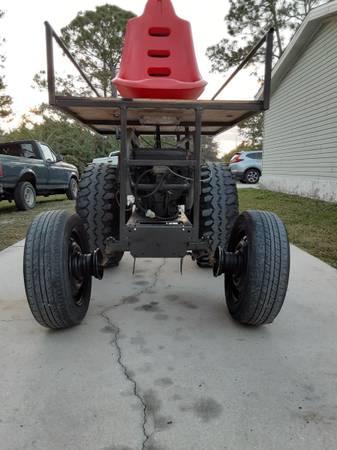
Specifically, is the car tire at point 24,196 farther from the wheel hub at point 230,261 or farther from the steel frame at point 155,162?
the wheel hub at point 230,261

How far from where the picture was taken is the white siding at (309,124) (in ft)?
31.5

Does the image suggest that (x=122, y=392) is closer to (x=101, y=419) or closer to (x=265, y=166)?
(x=101, y=419)

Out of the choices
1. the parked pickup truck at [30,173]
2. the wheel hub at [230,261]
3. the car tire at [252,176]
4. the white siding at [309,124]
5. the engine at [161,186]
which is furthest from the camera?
the car tire at [252,176]

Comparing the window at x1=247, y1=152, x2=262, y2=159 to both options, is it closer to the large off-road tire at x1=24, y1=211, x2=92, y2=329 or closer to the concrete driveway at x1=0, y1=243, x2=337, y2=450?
the concrete driveway at x1=0, y1=243, x2=337, y2=450

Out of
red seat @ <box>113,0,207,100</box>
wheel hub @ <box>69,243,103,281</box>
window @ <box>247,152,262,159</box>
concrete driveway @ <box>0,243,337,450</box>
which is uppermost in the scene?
red seat @ <box>113,0,207,100</box>

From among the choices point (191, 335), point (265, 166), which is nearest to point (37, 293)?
point (191, 335)

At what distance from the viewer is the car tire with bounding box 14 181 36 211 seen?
30.7 feet

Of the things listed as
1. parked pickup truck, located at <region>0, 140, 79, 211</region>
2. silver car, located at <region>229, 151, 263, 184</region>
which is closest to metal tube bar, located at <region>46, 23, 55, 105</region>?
parked pickup truck, located at <region>0, 140, 79, 211</region>

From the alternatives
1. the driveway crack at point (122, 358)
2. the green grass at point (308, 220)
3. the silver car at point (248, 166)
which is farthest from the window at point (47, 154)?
the silver car at point (248, 166)

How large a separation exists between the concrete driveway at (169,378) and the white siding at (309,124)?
7.44 meters

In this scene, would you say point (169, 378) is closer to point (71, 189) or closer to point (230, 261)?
point (230, 261)

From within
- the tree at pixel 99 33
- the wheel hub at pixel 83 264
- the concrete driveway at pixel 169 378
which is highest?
the tree at pixel 99 33

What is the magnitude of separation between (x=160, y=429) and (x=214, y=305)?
159 cm

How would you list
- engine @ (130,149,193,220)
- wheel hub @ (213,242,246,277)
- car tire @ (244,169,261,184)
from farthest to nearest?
car tire @ (244,169,261,184) < engine @ (130,149,193,220) < wheel hub @ (213,242,246,277)
